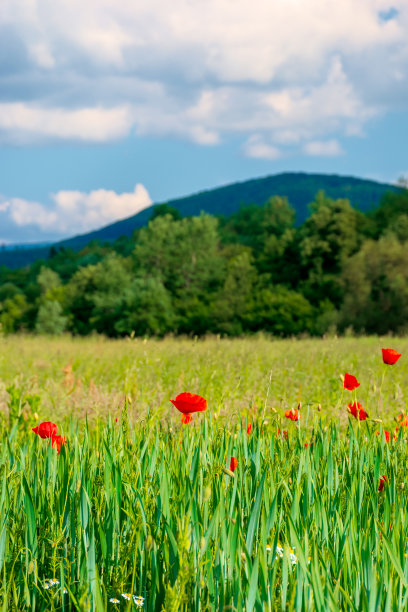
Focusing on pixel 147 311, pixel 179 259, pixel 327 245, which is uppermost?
pixel 327 245

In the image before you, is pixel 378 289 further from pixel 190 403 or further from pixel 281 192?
pixel 281 192

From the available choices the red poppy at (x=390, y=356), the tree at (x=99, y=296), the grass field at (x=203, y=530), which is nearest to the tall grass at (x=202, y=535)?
the grass field at (x=203, y=530)

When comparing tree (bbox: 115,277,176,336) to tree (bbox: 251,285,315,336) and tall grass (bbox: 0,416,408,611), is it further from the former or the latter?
tall grass (bbox: 0,416,408,611)

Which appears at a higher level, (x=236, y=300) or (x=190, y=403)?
(x=190, y=403)

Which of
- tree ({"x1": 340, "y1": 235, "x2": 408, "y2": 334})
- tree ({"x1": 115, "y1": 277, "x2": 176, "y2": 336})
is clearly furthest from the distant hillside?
tree ({"x1": 340, "y1": 235, "x2": 408, "y2": 334})

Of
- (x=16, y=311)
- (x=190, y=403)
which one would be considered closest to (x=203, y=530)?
(x=190, y=403)

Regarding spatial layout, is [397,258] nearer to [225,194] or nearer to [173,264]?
[173,264]

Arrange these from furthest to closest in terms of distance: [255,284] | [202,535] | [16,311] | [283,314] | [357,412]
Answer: [16,311]
[255,284]
[283,314]
[357,412]
[202,535]

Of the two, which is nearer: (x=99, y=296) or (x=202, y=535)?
(x=202, y=535)

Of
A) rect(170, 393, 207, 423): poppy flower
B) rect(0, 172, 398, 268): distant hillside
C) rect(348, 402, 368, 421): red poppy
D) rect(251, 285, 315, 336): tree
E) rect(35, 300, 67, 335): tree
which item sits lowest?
rect(35, 300, 67, 335): tree

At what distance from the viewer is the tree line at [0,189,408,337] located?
113ft

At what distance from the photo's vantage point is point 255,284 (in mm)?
53688

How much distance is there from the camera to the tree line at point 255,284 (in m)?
34.6

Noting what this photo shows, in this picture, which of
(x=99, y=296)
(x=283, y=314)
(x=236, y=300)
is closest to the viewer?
(x=283, y=314)
